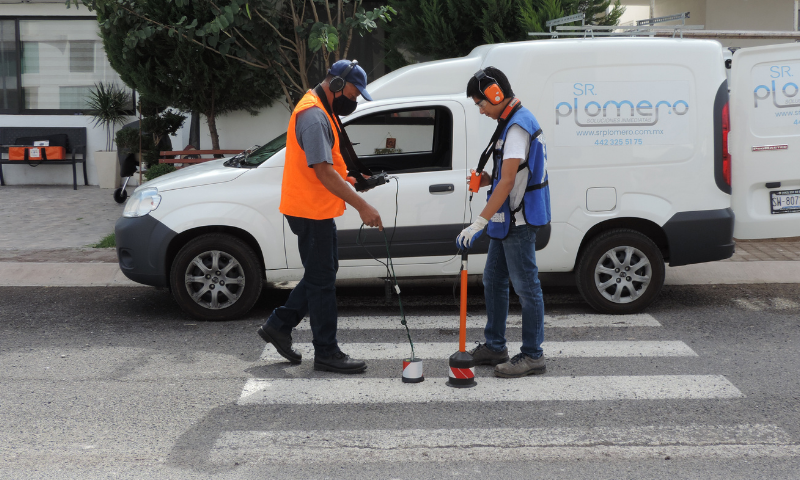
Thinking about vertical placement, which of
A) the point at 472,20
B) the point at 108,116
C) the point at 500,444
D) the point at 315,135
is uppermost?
the point at 472,20

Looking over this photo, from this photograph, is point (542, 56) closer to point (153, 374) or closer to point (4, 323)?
point (153, 374)

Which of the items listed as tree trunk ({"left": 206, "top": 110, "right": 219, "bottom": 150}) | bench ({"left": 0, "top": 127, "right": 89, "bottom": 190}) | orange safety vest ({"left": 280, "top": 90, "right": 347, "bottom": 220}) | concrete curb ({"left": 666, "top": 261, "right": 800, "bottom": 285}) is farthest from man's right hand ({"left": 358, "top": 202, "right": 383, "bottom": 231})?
bench ({"left": 0, "top": 127, "right": 89, "bottom": 190})

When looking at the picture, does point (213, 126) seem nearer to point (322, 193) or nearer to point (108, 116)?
point (108, 116)

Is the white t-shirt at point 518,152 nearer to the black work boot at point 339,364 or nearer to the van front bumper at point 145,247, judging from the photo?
the black work boot at point 339,364

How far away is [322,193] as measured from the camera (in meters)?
4.92

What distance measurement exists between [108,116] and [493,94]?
11.3m

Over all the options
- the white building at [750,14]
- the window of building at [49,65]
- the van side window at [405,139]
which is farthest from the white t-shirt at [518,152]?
the window of building at [49,65]

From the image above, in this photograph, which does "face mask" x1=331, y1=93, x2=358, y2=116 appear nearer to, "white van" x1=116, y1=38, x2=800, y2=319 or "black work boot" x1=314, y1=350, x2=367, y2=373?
"white van" x1=116, y1=38, x2=800, y2=319

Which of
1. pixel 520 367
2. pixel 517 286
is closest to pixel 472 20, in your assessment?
pixel 517 286

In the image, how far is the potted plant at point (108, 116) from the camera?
14.5 meters

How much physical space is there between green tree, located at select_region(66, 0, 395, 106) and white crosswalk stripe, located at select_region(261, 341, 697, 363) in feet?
12.2

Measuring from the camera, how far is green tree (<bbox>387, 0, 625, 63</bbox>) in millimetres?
10148

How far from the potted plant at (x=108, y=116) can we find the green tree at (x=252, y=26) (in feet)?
11.2

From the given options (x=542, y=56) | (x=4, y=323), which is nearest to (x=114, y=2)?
(x=4, y=323)
